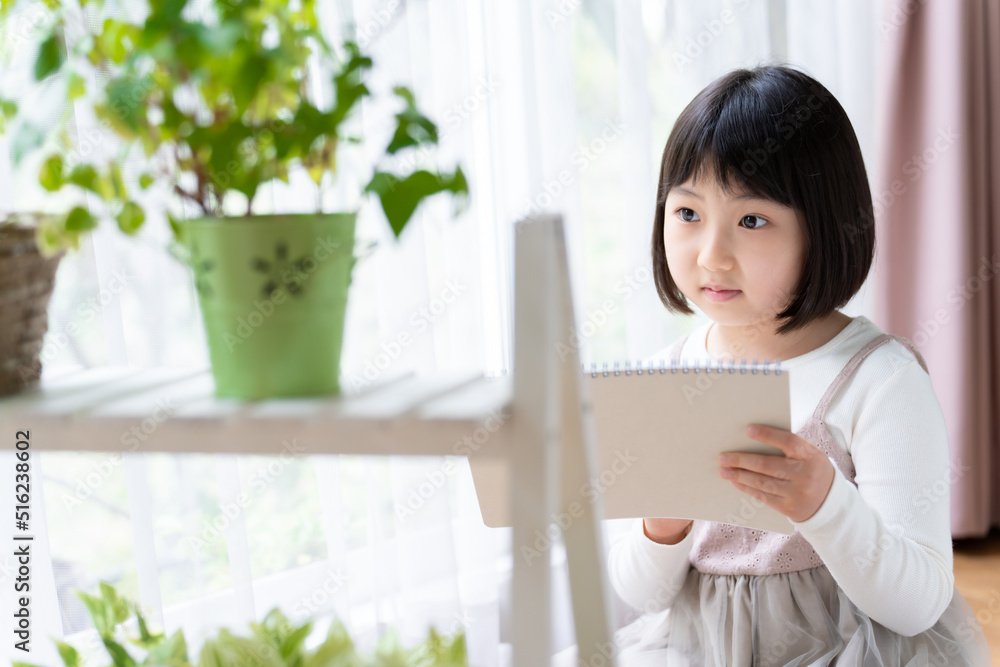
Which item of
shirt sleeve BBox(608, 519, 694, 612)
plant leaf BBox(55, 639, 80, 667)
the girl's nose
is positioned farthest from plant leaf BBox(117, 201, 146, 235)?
shirt sleeve BBox(608, 519, 694, 612)

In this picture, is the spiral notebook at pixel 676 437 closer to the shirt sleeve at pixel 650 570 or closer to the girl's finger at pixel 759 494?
the girl's finger at pixel 759 494

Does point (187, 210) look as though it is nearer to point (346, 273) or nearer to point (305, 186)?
point (305, 186)

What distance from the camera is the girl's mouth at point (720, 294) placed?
1.03 m

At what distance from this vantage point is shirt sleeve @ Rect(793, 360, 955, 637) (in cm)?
90

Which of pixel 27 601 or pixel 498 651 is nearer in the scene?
pixel 27 601

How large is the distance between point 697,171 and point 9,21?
2.58 feet

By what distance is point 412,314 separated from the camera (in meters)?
1.24

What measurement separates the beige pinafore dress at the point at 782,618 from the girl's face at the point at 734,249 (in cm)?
14

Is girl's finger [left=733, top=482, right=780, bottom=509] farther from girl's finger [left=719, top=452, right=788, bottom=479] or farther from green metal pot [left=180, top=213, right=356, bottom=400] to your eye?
green metal pot [left=180, top=213, right=356, bottom=400]

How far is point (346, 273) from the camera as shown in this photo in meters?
0.51

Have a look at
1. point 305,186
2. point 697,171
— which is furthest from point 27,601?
point 697,171

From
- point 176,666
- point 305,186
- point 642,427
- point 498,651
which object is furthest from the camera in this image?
point 498,651

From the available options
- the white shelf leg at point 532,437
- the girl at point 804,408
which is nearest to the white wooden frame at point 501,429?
the white shelf leg at point 532,437

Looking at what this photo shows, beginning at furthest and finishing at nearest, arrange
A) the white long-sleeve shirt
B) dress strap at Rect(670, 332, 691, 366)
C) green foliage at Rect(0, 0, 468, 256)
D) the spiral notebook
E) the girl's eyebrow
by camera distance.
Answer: dress strap at Rect(670, 332, 691, 366)
the girl's eyebrow
the white long-sleeve shirt
the spiral notebook
green foliage at Rect(0, 0, 468, 256)
